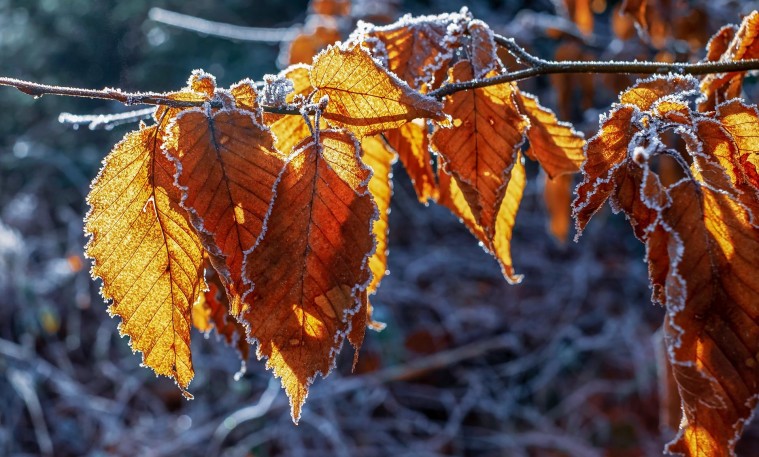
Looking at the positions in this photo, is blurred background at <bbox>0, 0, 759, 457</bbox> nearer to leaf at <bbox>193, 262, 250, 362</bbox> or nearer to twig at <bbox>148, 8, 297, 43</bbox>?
twig at <bbox>148, 8, 297, 43</bbox>

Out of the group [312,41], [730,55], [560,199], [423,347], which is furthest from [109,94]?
[423,347]

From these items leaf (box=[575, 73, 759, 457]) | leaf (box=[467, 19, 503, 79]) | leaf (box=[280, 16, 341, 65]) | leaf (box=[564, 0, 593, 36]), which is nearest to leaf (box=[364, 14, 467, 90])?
leaf (box=[467, 19, 503, 79])

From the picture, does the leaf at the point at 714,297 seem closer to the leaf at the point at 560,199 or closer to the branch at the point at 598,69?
the branch at the point at 598,69

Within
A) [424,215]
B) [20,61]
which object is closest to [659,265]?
[424,215]

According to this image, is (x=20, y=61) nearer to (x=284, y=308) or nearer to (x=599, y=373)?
(x=599, y=373)

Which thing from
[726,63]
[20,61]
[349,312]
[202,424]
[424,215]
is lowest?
[349,312]

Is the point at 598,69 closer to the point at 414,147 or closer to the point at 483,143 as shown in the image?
the point at 483,143
